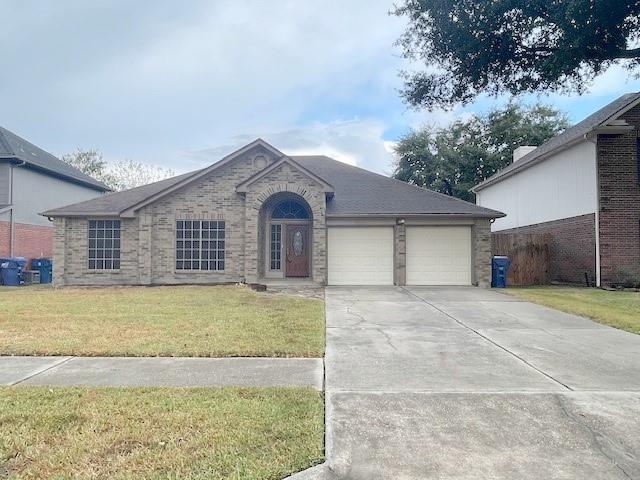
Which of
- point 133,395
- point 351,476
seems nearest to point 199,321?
point 133,395

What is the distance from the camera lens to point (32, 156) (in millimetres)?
23078

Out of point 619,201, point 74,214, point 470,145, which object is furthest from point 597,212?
point 470,145

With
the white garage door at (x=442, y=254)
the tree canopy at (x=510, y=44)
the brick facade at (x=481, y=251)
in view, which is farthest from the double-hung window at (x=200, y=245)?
the brick facade at (x=481, y=251)

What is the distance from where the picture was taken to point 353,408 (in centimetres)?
405

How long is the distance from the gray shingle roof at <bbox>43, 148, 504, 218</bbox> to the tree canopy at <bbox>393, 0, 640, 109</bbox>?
4512 mm

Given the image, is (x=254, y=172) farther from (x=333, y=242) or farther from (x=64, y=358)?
(x=64, y=358)

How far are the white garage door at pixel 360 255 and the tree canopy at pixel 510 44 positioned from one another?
17.6 ft

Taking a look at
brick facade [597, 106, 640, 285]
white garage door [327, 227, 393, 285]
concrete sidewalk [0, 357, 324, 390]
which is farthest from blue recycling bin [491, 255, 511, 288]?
concrete sidewalk [0, 357, 324, 390]

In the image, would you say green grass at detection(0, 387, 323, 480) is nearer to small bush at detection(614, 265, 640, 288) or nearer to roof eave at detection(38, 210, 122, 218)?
roof eave at detection(38, 210, 122, 218)

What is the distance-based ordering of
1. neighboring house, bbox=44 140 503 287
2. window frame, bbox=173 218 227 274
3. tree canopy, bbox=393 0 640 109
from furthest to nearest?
window frame, bbox=173 218 227 274
neighboring house, bbox=44 140 503 287
tree canopy, bbox=393 0 640 109

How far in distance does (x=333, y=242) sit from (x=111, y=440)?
13.2 meters

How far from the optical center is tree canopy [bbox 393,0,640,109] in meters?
9.02

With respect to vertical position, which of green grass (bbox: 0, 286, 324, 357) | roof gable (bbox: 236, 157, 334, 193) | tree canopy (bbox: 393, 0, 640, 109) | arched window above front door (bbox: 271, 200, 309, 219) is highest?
tree canopy (bbox: 393, 0, 640, 109)

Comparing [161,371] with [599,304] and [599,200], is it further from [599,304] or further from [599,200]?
[599,200]
